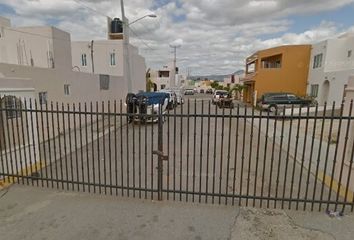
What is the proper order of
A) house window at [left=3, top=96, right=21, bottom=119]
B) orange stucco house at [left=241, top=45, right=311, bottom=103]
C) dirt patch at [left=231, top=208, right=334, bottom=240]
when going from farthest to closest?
orange stucco house at [left=241, top=45, right=311, bottom=103]
house window at [left=3, top=96, right=21, bottom=119]
dirt patch at [left=231, top=208, right=334, bottom=240]

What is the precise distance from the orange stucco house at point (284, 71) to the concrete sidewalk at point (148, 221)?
25.4 m

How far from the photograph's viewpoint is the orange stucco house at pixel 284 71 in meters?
26.3

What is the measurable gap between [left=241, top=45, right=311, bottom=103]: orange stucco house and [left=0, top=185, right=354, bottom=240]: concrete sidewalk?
25352mm

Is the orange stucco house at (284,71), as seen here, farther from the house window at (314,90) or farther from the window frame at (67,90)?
the window frame at (67,90)

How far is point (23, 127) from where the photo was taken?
632cm

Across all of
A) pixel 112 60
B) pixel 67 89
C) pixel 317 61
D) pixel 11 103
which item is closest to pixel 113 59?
pixel 112 60

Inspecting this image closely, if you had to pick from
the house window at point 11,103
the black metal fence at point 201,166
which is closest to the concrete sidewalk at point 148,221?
the black metal fence at point 201,166

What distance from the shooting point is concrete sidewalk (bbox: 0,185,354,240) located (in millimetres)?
3674

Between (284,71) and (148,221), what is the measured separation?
26913mm

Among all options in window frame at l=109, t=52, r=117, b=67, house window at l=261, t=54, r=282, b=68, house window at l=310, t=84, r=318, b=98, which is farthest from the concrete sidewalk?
house window at l=261, t=54, r=282, b=68

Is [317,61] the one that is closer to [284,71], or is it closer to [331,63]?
[331,63]

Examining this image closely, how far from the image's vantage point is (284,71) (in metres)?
27.0

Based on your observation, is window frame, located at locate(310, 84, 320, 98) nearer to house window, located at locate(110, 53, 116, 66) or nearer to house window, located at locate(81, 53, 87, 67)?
house window, located at locate(110, 53, 116, 66)

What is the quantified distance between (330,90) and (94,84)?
18.8 m
